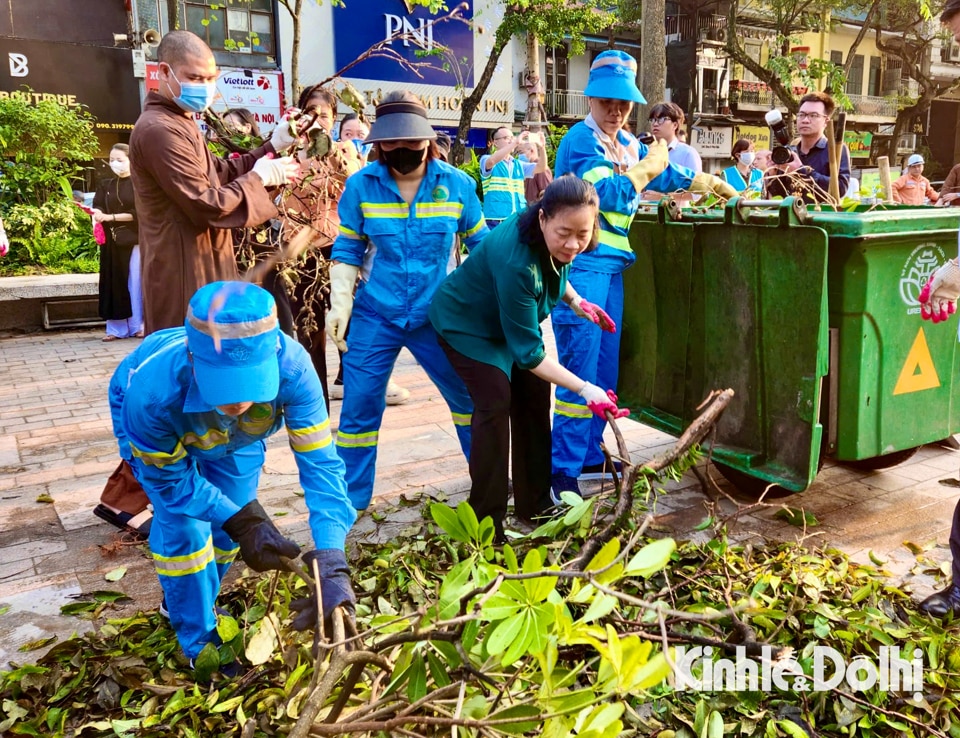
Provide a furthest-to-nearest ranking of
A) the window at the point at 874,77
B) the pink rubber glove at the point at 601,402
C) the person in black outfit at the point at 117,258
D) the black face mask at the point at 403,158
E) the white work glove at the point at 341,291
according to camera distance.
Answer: the window at the point at 874,77 < the person in black outfit at the point at 117,258 < the white work glove at the point at 341,291 < the black face mask at the point at 403,158 < the pink rubber glove at the point at 601,402

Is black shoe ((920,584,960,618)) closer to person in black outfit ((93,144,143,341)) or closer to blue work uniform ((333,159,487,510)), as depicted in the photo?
blue work uniform ((333,159,487,510))

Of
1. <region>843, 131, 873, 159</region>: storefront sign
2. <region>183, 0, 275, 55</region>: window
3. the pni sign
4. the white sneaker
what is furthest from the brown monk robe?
<region>843, 131, 873, 159</region>: storefront sign

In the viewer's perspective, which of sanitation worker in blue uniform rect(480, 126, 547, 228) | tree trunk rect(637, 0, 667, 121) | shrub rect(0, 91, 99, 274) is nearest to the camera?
sanitation worker in blue uniform rect(480, 126, 547, 228)

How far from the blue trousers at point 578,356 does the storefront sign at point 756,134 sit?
100 ft

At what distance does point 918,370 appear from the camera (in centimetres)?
371

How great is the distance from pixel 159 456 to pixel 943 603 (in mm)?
2639

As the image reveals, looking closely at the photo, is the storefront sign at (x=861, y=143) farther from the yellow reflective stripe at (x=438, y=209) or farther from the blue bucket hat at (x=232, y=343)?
the blue bucket hat at (x=232, y=343)

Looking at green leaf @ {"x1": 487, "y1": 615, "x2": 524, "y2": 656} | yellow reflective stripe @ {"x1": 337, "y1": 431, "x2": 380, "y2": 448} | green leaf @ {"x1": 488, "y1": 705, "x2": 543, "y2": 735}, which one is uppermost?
green leaf @ {"x1": 487, "y1": 615, "x2": 524, "y2": 656}

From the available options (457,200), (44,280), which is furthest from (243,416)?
(44,280)

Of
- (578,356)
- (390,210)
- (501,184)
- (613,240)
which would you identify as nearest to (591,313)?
(578,356)

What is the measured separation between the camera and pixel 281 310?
15.4 feet

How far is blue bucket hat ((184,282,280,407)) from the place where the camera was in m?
2.04

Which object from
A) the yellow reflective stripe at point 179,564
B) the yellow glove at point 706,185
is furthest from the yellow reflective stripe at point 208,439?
the yellow glove at point 706,185

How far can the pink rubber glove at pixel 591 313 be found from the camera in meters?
3.62
